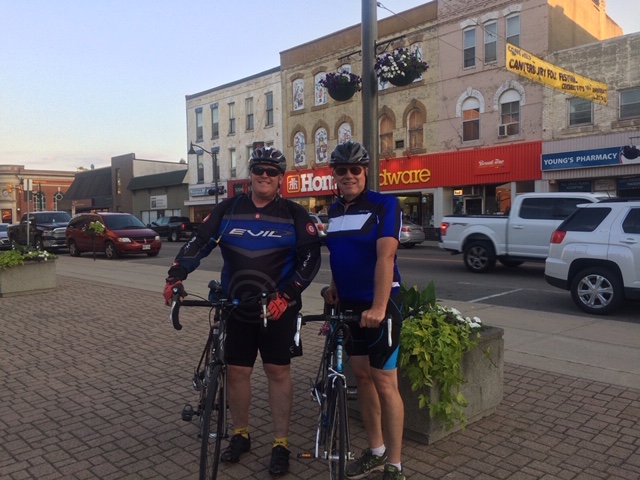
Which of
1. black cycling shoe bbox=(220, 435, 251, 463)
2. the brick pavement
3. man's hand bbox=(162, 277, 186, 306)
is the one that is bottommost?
the brick pavement

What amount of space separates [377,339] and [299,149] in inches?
1255

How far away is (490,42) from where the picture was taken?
81.7ft

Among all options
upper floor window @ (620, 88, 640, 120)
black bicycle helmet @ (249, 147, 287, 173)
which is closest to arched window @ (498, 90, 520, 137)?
upper floor window @ (620, 88, 640, 120)

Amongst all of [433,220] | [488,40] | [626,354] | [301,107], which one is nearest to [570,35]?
[488,40]

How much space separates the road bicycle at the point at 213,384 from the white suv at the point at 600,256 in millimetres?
6861

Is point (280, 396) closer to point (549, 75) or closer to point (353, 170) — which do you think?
point (353, 170)

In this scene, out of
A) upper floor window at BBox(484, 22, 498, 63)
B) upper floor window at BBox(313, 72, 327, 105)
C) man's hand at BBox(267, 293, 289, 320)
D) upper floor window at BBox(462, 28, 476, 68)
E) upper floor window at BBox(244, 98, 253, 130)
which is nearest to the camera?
man's hand at BBox(267, 293, 289, 320)

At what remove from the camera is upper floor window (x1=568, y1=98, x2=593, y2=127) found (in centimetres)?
2191

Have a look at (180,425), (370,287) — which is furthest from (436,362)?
(180,425)

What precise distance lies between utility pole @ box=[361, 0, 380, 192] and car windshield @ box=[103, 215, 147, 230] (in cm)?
1552

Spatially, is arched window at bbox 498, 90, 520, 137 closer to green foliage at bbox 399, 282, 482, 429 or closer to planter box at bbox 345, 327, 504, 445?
planter box at bbox 345, 327, 504, 445

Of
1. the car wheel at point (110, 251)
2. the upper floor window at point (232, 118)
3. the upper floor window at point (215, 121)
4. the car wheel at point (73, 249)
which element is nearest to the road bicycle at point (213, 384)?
the car wheel at point (110, 251)

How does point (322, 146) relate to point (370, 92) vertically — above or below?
above

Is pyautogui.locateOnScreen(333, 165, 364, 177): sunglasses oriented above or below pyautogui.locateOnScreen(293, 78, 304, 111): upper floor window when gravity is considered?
below
